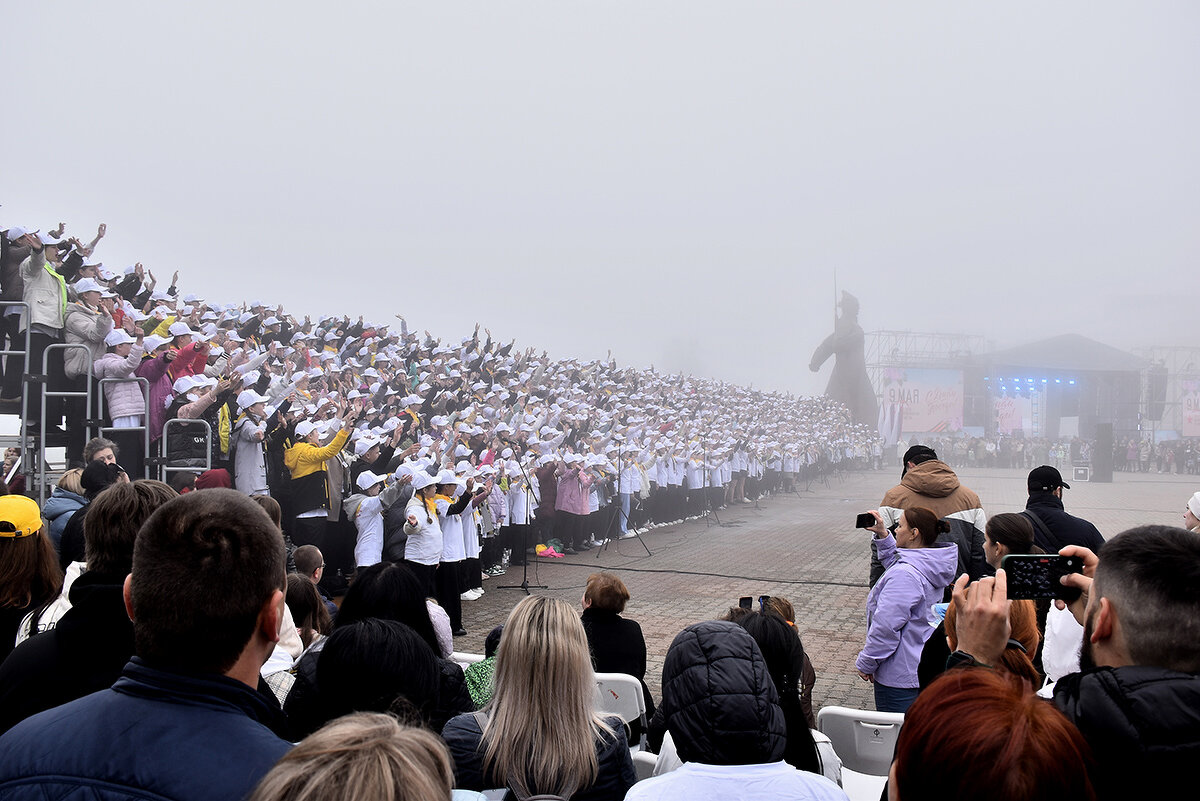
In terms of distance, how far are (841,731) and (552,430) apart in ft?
41.5

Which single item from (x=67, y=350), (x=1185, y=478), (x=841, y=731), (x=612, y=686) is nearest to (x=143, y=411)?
(x=67, y=350)

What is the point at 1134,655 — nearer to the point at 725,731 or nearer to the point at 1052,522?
the point at 725,731

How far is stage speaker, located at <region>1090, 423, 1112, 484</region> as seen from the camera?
28.9 metres

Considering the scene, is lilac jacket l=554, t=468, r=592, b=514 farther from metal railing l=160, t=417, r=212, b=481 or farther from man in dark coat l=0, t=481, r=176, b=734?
man in dark coat l=0, t=481, r=176, b=734

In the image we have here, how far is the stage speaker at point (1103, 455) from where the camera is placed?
28.9 metres

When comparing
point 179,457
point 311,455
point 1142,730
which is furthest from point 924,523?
point 179,457

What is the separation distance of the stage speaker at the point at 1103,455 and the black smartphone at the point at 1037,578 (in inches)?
1240

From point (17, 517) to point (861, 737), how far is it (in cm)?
360

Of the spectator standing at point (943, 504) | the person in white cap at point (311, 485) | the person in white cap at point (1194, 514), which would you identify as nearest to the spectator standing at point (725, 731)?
the spectator standing at point (943, 504)

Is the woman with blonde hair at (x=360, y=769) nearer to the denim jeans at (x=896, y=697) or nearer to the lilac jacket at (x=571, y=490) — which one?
the denim jeans at (x=896, y=697)

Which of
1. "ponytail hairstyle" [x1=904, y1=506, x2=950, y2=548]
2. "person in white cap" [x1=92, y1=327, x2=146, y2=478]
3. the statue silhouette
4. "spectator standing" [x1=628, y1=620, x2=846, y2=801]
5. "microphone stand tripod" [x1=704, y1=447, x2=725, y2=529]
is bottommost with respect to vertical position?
"microphone stand tripod" [x1=704, y1=447, x2=725, y2=529]

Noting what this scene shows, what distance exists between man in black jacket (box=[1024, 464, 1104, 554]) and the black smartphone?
3225 mm

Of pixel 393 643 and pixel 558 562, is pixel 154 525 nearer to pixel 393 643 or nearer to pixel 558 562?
pixel 393 643

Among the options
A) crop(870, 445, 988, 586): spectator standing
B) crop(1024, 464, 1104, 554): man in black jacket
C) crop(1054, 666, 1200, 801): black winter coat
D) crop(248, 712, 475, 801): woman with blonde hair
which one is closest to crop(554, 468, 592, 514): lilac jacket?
crop(870, 445, 988, 586): spectator standing
